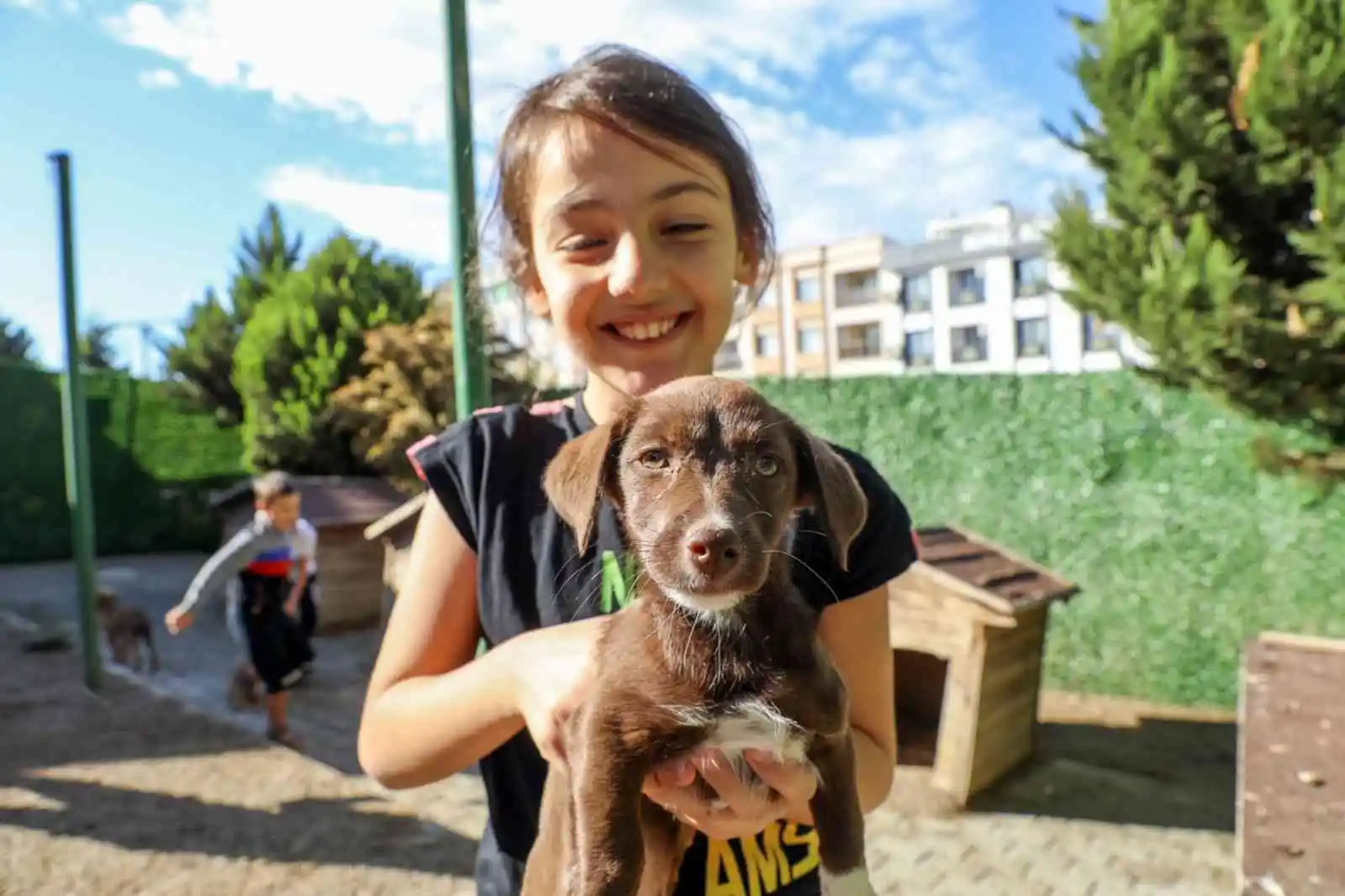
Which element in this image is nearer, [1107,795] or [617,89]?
[617,89]

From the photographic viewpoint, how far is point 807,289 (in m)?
57.6

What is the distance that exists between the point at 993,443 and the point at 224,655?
919 cm

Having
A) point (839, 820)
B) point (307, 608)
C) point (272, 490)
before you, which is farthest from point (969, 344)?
point (839, 820)

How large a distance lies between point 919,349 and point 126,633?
144 ft

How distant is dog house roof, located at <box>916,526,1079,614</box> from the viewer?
6.38 metres

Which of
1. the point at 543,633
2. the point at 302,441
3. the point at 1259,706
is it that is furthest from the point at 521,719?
the point at 302,441

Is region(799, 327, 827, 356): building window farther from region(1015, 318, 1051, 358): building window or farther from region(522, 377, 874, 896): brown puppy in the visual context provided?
region(522, 377, 874, 896): brown puppy

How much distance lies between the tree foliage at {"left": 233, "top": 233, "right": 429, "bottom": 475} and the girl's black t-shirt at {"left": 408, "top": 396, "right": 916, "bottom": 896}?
13.8m

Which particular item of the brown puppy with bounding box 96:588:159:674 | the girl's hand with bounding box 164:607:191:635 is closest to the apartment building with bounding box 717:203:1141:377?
the brown puppy with bounding box 96:588:159:674

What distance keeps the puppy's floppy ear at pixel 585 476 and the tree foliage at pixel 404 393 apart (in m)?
10.8

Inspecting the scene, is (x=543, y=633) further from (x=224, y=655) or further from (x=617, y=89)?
(x=224, y=655)

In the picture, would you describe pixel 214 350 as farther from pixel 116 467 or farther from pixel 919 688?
pixel 919 688

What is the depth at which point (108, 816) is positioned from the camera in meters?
6.36

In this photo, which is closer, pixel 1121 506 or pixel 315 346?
pixel 1121 506
